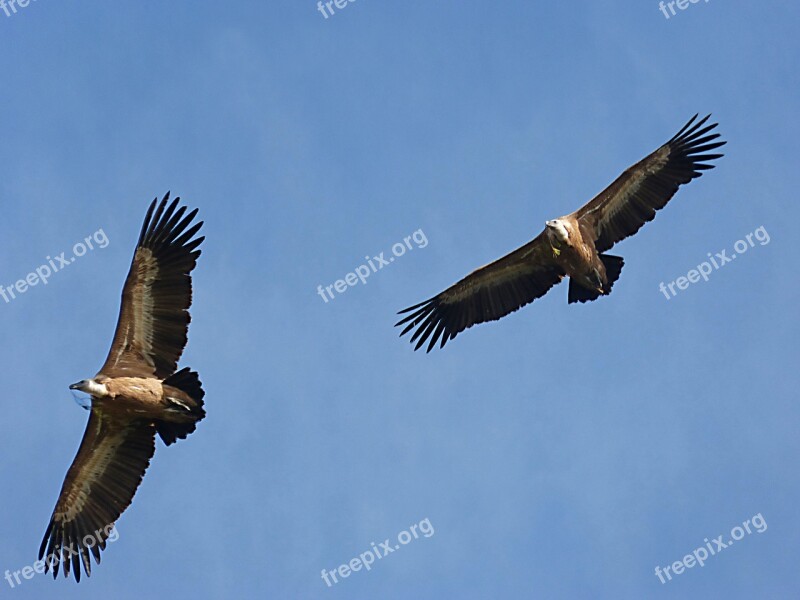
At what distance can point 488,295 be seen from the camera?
20.2m

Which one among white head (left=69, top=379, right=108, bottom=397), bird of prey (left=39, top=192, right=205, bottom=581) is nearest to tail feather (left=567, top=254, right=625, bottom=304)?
bird of prey (left=39, top=192, right=205, bottom=581)

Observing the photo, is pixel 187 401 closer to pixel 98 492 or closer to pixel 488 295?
pixel 98 492

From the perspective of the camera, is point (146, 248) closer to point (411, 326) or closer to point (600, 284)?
point (411, 326)

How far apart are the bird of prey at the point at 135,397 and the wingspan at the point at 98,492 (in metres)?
0.01

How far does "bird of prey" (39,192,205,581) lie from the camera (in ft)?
53.6

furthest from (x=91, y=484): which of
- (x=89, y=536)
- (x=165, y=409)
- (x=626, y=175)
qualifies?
(x=626, y=175)

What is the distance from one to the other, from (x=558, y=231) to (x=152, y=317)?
21.0 ft

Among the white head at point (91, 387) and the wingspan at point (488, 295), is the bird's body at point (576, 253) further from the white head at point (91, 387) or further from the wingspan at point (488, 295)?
the white head at point (91, 387)

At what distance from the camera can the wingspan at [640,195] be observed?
19391mm

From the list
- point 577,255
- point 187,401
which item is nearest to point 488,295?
point 577,255

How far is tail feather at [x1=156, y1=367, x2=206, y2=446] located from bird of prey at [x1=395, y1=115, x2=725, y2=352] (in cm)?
495

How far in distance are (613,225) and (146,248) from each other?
24.9 feet

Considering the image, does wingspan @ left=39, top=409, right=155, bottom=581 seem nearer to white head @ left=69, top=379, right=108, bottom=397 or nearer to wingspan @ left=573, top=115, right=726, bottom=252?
white head @ left=69, top=379, right=108, bottom=397

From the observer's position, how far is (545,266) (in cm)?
1975
